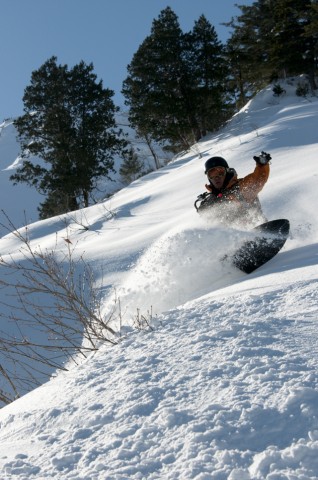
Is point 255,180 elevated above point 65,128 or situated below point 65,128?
below

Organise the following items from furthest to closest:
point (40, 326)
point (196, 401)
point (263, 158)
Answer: point (40, 326) → point (263, 158) → point (196, 401)

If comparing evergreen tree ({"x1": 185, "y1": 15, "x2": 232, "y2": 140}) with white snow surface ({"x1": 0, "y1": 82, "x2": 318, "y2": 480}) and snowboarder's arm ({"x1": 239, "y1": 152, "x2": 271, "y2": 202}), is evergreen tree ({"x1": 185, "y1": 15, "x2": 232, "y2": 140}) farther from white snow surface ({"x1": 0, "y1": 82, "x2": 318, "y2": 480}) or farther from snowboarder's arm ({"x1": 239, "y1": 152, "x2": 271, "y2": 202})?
white snow surface ({"x1": 0, "y1": 82, "x2": 318, "y2": 480})

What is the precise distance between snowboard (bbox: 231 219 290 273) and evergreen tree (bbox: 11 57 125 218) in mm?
14106

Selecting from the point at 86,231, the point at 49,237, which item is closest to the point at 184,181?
the point at 86,231

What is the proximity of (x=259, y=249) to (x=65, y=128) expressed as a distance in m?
15.3

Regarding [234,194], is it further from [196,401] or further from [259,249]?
[196,401]

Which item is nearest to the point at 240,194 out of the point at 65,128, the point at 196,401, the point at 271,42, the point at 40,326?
the point at 40,326

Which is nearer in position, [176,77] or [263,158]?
[263,158]

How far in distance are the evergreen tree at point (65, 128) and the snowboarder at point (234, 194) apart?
13.4 meters

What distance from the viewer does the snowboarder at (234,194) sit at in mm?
5113

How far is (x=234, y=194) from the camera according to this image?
16.8 ft

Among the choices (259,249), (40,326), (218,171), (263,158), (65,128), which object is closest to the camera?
(259,249)

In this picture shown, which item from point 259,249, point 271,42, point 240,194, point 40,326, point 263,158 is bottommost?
point 40,326

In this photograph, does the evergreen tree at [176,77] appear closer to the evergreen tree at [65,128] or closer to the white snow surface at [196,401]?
the evergreen tree at [65,128]
